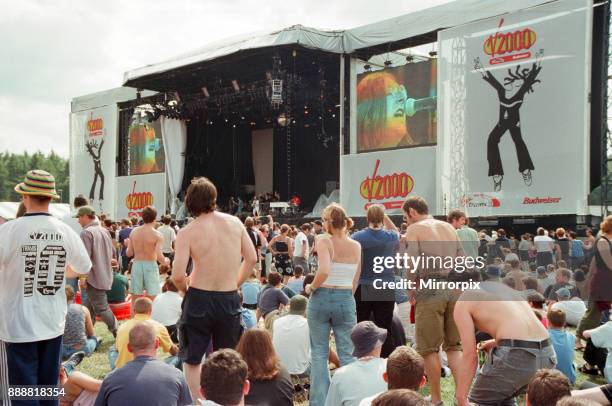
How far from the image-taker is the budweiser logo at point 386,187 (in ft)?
54.3

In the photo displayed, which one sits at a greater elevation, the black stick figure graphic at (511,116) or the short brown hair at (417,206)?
the black stick figure graphic at (511,116)

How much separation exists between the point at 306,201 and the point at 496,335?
21087 mm

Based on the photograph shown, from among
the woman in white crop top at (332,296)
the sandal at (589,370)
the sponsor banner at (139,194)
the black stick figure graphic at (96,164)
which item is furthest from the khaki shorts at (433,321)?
the black stick figure graphic at (96,164)

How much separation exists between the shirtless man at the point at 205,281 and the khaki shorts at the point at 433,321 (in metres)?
1.35

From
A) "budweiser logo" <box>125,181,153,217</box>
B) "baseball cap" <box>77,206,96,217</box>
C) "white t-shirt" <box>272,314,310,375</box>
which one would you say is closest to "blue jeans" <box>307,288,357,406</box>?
"white t-shirt" <box>272,314,310,375</box>

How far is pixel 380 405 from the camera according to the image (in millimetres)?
1828

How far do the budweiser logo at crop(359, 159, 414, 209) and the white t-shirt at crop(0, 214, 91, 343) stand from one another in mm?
13487

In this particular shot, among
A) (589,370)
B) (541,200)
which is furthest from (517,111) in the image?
(589,370)

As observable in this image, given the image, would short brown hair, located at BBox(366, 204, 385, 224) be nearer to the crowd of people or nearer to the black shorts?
the crowd of people

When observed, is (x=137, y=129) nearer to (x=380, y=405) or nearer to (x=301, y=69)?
(x=301, y=69)

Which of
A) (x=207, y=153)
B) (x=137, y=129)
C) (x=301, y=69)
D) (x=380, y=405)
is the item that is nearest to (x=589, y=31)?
(x=301, y=69)

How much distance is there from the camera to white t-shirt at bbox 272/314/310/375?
17.0 ft

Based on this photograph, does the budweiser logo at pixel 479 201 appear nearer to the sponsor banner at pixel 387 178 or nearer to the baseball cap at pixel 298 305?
the sponsor banner at pixel 387 178

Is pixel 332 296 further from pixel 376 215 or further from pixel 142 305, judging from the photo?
pixel 142 305
